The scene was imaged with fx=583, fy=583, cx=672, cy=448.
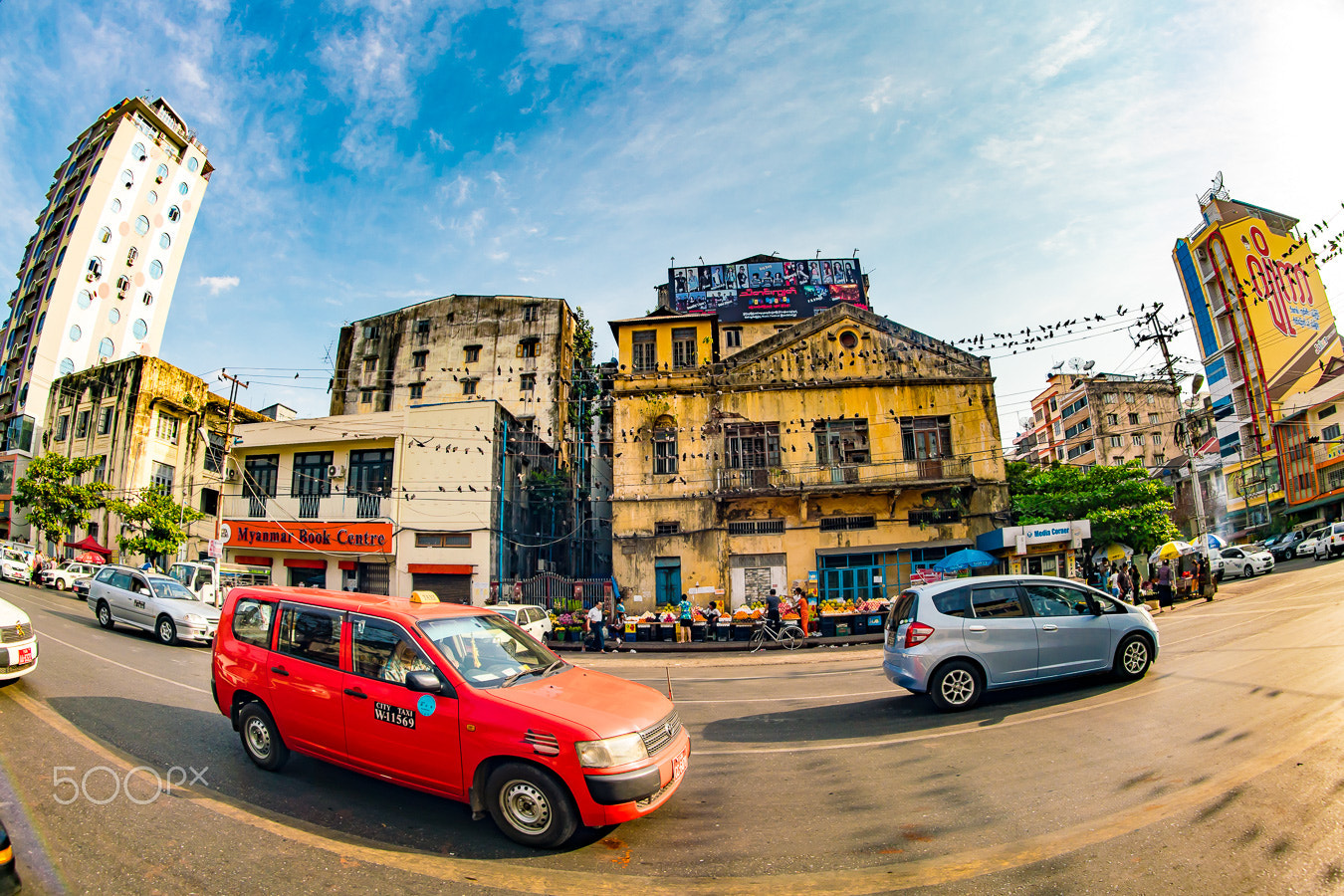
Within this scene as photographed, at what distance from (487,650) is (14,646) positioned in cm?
751

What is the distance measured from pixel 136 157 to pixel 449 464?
52.9 metres

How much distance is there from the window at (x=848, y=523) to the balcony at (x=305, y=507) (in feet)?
60.7

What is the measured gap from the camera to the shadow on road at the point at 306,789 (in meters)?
4.17

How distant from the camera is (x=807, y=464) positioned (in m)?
24.0

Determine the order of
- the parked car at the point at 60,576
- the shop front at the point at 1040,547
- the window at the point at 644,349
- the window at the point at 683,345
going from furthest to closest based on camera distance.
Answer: the window at the point at 644,349
the window at the point at 683,345
the parked car at the point at 60,576
the shop front at the point at 1040,547

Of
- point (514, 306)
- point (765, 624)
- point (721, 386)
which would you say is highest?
point (514, 306)

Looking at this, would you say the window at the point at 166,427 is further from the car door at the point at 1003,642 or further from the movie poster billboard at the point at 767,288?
the car door at the point at 1003,642

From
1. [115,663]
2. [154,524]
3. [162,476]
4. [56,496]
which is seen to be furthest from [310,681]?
[162,476]

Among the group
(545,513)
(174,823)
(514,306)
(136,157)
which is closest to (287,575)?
(545,513)

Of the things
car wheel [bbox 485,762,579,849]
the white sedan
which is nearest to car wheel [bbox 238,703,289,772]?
car wheel [bbox 485,762,579,849]

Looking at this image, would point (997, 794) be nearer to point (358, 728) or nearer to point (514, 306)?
point (358, 728)

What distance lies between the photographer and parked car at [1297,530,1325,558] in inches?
1116

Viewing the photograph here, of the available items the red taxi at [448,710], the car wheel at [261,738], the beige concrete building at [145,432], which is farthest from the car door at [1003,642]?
the beige concrete building at [145,432]

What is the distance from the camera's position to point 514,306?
121ft
